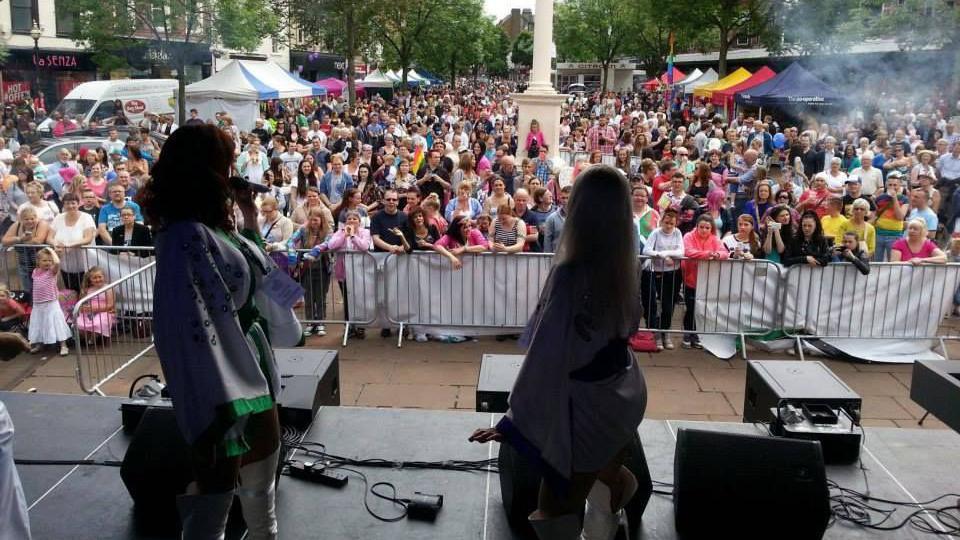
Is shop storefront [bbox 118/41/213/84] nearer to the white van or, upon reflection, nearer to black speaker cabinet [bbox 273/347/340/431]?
the white van

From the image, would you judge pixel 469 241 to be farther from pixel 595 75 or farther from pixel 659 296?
pixel 595 75

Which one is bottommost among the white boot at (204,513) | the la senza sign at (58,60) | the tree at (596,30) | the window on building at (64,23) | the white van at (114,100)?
the white boot at (204,513)

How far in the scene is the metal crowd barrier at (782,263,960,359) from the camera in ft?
27.5

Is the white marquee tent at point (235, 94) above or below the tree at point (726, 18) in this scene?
below

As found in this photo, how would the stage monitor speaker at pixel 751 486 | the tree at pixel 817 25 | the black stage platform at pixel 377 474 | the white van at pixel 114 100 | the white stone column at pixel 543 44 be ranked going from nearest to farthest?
the stage monitor speaker at pixel 751 486
the black stage platform at pixel 377 474
the white stone column at pixel 543 44
the white van at pixel 114 100
the tree at pixel 817 25

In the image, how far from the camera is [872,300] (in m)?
8.41

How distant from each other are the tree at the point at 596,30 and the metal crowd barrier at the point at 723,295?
57.0m

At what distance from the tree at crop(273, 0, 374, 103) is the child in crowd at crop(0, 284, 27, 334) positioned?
22.5 metres

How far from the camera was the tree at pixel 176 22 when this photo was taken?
2406cm

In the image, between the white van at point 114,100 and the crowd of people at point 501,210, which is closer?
the crowd of people at point 501,210

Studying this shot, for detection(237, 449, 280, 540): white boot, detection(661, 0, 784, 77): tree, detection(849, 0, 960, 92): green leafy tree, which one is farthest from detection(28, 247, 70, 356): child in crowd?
detection(661, 0, 784, 77): tree

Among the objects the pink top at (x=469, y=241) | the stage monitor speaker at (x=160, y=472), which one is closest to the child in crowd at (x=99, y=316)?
the pink top at (x=469, y=241)

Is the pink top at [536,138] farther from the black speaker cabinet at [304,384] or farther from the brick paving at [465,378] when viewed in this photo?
the black speaker cabinet at [304,384]

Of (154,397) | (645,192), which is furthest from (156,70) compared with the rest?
(154,397)
